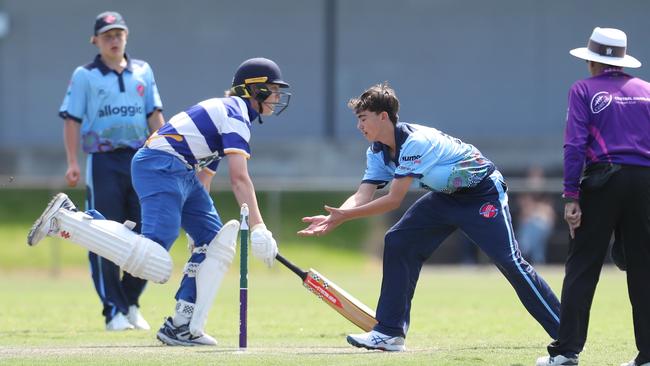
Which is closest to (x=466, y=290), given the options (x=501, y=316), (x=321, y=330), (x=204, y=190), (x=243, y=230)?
(x=501, y=316)

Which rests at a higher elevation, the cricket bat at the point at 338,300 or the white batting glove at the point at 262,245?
the white batting glove at the point at 262,245

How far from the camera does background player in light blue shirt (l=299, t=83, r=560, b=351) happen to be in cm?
809

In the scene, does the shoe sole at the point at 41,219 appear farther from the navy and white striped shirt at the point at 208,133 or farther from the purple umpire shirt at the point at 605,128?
the purple umpire shirt at the point at 605,128

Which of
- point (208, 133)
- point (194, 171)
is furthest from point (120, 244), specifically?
point (208, 133)

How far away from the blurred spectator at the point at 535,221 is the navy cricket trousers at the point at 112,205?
1023 centimetres

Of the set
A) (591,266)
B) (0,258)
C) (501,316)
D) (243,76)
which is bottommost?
(0,258)

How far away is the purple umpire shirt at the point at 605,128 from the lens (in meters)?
7.13

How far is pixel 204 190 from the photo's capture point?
9008 millimetres

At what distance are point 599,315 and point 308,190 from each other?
28.3 ft

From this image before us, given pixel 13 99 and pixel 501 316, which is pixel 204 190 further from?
pixel 13 99

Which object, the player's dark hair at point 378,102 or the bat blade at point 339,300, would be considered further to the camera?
the bat blade at point 339,300

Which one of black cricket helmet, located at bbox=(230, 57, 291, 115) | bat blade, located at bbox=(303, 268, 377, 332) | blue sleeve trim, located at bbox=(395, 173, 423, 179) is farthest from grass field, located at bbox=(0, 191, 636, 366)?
black cricket helmet, located at bbox=(230, 57, 291, 115)

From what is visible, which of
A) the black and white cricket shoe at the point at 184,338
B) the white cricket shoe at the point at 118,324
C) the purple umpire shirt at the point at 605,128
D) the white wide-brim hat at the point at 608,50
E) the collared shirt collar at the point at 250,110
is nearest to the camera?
the purple umpire shirt at the point at 605,128

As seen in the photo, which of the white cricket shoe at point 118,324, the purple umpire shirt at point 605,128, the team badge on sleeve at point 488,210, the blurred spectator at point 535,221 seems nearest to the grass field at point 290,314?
the white cricket shoe at point 118,324
